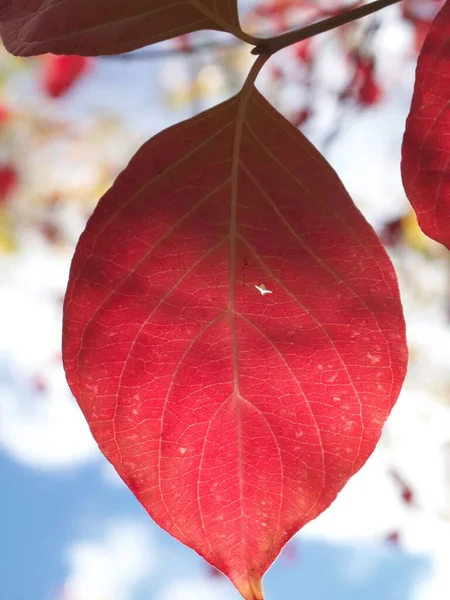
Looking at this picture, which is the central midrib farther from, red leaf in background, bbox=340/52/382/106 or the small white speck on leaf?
red leaf in background, bbox=340/52/382/106

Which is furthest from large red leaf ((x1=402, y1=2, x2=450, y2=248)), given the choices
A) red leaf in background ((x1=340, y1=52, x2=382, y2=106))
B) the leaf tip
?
red leaf in background ((x1=340, y1=52, x2=382, y2=106))

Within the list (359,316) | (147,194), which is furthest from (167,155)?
(359,316)

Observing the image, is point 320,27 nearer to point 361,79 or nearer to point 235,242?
point 235,242

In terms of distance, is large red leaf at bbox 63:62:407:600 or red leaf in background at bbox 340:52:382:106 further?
red leaf in background at bbox 340:52:382:106

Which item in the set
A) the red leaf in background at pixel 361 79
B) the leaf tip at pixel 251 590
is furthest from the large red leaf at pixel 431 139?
the red leaf in background at pixel 361 79

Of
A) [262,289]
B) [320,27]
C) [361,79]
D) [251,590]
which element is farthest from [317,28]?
[361,79]
